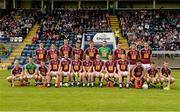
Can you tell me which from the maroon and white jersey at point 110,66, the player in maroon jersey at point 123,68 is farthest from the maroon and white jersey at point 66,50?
the player in maroon jersey at point 123,68

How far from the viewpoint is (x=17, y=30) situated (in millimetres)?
43188

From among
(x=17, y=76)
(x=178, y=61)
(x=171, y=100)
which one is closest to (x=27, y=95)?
(x=17, y=76)

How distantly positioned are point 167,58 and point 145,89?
18351 millimetres

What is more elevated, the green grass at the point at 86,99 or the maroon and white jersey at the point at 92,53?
the maroon and white jersey at the point at 92,53

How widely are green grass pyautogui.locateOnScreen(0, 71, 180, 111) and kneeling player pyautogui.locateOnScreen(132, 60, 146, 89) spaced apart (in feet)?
2.60

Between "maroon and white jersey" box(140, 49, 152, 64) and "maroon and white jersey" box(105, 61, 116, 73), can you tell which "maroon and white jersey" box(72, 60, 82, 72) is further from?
"maroon and white jersey" box(140, 49, 152, 64)

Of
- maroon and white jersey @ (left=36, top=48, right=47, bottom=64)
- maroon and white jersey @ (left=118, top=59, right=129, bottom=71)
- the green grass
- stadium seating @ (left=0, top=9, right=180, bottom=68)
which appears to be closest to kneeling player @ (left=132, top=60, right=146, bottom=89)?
maroon and white jersey @ (left=118, top=59, right=129, bottom=71)

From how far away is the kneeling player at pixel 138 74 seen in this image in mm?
19547

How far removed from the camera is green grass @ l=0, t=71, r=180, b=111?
46.4ft

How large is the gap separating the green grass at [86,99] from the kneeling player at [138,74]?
792 mm

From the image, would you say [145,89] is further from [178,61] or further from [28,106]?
[178,61]

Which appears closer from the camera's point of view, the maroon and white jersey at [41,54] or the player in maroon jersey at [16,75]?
the player in maroon jersey at [16,75]

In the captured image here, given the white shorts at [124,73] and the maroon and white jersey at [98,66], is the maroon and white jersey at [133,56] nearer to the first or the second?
the white shorts at [124,73]

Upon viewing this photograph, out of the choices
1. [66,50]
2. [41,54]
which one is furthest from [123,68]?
[41,54]
